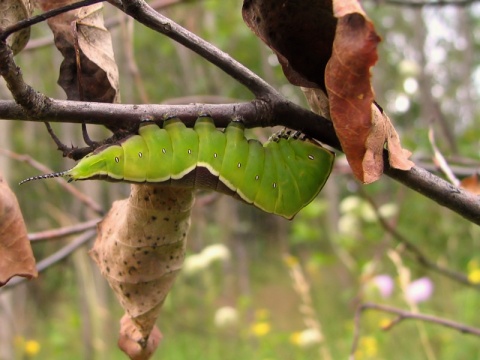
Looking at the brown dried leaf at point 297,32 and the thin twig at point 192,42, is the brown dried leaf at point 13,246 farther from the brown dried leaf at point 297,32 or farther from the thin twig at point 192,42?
the brown dried leaf at point 297,32

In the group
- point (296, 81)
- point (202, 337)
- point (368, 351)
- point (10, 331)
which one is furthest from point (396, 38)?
point (296, 81)

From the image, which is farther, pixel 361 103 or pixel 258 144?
pixel 258 144

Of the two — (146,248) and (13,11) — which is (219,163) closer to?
(146,248)

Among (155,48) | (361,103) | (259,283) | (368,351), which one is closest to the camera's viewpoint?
(361,103)

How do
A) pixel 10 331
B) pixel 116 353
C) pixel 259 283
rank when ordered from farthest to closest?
pixel 259 283 → pixel 116 353 → pixel 10 331

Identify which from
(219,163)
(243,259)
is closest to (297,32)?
(219,163)

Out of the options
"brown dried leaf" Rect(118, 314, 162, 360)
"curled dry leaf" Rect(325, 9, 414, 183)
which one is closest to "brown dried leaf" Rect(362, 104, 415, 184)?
"curled dry leaf" Rect(325, 9, 414, 183)

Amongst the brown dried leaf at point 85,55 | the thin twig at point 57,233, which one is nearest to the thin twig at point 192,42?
the brown dried leaf at point 85,55

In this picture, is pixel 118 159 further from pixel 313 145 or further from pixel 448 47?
pixel 448 47

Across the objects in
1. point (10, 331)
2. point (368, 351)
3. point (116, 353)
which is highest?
point (10, 331)
